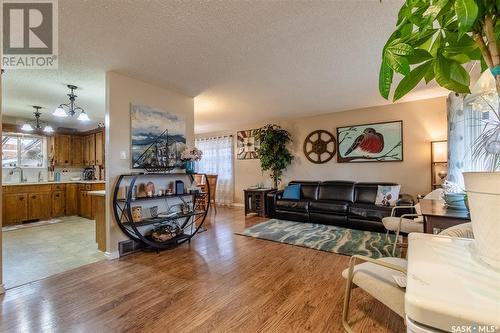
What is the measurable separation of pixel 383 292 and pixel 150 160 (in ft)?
10.5

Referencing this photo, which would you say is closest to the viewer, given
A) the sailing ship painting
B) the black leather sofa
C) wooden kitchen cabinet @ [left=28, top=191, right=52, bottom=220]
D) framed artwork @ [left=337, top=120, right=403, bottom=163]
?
the sailing ship painting

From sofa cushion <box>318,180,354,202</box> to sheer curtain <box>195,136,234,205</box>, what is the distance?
2925 mm

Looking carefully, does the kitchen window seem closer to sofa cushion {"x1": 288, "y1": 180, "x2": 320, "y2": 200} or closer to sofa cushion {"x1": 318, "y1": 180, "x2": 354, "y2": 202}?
sofa cushion {"x1": 288, "y1": 180, "x2": 320, "y2": 200}

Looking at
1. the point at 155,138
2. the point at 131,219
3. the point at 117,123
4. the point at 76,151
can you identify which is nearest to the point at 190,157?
the point at 155,138

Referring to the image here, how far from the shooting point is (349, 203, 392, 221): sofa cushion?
3805 mm

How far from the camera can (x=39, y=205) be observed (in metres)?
5.01

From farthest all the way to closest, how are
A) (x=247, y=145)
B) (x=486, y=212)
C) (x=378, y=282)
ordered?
1. (x=247, y=145)
2. (x=378, y=282)
3. (x=486, y=212)

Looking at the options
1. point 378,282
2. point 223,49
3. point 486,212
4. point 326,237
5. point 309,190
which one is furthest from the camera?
point 309,190

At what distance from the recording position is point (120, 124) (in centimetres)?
303

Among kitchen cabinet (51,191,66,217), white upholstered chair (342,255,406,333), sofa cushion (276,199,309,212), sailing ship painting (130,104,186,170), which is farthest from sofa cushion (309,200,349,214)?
kitchen cabinet (51,191,66,217)

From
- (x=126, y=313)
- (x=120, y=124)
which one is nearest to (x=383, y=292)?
(x=126, y=313)

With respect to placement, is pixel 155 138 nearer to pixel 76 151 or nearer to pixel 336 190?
pixel 336 190

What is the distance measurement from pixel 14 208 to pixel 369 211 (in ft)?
23.6

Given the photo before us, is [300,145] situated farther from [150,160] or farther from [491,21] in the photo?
[491,21]
